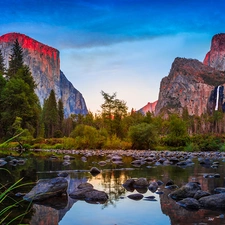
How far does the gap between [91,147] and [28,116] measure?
10401 millimetres

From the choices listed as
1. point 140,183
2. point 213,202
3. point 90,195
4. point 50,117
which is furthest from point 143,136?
point 50,117

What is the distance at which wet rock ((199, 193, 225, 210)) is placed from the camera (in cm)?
654

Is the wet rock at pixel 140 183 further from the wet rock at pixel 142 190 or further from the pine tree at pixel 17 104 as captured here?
the pine tree at pixel 17 104

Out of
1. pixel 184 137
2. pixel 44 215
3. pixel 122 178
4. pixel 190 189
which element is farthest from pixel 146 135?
pixel 44 215

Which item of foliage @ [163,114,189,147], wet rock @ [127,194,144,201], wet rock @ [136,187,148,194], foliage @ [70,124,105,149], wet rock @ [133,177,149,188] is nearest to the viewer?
wet rock @ [127,194,144,201]

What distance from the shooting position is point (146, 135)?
121 feet

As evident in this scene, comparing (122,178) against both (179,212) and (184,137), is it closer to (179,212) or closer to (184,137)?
(179,212)

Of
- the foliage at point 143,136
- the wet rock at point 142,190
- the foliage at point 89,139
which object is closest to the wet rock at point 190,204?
the wet rock at point 142,190

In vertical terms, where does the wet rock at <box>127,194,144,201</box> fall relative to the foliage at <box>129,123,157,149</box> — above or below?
below

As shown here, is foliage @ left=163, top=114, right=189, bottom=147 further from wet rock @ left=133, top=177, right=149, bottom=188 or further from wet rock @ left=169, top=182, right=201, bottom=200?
wet rock @ left=169, top=182, right=201, bottom=200

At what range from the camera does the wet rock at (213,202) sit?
6535 mm

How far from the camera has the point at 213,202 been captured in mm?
6629

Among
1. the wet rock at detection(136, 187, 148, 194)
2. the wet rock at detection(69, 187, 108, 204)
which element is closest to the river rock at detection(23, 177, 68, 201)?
the wet rock at detection(69, 187, 108, 204)

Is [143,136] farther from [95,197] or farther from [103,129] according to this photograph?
[95,197]
